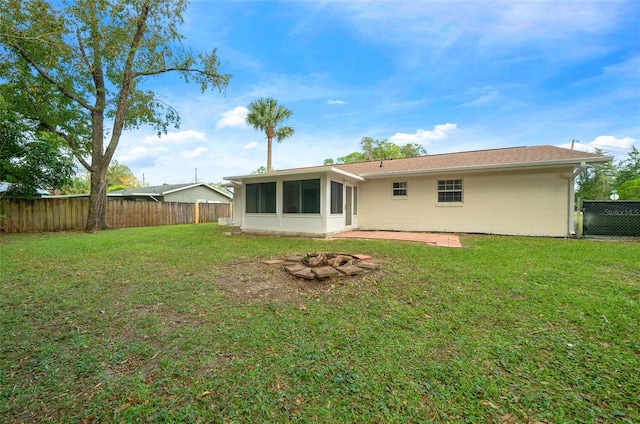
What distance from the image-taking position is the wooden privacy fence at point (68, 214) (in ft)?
36.9

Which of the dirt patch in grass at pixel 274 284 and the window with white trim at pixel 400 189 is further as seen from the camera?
the window with white trim at pixel 400 189

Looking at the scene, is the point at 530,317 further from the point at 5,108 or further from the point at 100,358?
the point at 5,108

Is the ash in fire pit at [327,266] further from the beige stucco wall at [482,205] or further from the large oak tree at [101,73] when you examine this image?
the large oak tree at [101,73]

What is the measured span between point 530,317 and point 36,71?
18.4 m

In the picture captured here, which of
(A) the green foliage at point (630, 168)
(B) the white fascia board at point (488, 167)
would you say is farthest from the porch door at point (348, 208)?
(A) the green foliage at point (630, 168)

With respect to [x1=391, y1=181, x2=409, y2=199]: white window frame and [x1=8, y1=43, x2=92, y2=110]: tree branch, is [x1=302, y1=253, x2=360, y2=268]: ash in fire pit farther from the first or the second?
[x1=8, y1=43, x2=92, y2=110]: tree branch

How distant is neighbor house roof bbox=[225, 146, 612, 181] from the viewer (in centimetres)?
845

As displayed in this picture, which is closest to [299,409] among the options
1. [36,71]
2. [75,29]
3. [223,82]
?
[223,82]

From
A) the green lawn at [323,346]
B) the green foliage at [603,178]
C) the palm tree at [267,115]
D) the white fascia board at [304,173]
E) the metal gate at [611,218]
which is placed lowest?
the green lawn at [323,346]

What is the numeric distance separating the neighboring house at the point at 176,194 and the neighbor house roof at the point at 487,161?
46.2 feet

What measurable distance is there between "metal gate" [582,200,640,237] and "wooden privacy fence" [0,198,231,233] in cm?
2072

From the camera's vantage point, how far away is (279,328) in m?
2.85

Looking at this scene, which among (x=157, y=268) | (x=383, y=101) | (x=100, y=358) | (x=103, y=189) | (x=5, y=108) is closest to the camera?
(x=100, y=358)

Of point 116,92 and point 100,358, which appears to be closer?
point 100,358
